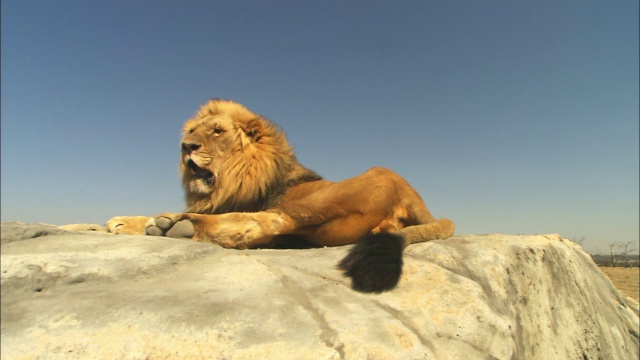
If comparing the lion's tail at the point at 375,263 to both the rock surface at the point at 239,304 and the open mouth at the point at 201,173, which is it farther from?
the open mouth at the point at 201,173

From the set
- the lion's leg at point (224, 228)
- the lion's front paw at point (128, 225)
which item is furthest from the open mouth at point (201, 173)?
the lion's leg at point (224, 228)

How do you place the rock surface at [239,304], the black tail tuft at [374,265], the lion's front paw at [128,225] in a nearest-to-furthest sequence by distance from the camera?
the rock surface at [239,304] < the black tail tuft at [374,265] < the lion's front paw at [128,225]

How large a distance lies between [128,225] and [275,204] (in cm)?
129

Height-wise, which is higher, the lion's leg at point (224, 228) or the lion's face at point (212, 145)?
the lion's face at point (212, 145)

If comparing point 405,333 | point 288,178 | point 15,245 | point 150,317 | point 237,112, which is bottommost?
point 405,333

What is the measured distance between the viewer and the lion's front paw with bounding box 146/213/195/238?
9.72 feet

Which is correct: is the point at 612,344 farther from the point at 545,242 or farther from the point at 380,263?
the point at 380,263

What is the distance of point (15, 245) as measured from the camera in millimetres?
1966

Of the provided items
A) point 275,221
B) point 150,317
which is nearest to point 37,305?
point 150,317

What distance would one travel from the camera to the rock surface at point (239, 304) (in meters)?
1.57

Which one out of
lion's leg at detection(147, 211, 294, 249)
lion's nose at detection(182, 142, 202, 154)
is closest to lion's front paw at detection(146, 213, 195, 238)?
lion's leg at detection(147, 211, 294, 249)

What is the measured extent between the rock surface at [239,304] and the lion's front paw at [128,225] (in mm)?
784

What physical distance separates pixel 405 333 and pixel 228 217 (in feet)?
5.42

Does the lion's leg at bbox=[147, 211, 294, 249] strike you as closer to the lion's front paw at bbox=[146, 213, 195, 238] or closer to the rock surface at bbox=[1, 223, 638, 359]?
the lion's front paw at bbox=[146, 213, 195, 238]
